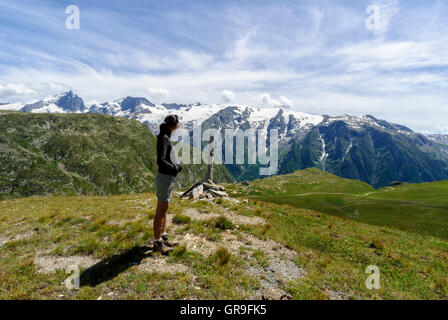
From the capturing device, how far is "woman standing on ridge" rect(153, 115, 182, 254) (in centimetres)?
988

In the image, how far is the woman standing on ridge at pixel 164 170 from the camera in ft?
32.4

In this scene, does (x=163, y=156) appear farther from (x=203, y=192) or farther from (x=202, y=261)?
(x=203, y=192)

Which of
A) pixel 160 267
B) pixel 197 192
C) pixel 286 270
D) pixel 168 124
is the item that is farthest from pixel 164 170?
pixel 197 192

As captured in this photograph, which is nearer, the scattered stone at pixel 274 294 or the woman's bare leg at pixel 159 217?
the scattered stone at pixel 274 294

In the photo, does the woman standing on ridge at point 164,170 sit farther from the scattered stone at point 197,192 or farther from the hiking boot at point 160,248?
the scattered stone at point 197,192

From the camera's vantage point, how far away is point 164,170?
9961 mm

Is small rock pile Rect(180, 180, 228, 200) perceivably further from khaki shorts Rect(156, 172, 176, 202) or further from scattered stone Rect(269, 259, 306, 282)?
khaki shorts Rect(156, 172, 176, 202)

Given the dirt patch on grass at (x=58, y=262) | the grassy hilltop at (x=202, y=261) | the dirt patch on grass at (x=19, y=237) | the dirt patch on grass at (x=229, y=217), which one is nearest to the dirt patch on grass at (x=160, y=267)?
the grassy hilltop at (x=202, y=261)

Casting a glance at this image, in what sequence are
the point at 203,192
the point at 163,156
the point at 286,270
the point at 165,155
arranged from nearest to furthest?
the point at 163,156 → the point at 165,155 → the point at 286,270 → the point at 203,192

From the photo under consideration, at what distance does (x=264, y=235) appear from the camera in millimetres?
14773

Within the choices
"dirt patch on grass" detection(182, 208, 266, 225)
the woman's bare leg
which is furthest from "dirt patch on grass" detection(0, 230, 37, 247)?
"dirt patch on grass" detection(182, 208, 266, 225)

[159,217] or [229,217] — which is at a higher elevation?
[159,217]

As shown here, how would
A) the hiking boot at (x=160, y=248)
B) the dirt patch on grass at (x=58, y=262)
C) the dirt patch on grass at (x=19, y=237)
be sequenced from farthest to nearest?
the dirt patch on grass at (x=19, y=237) → the hiking boot at (x=160, y=248) → the dirt patch on grass at (x=58, y=262)
